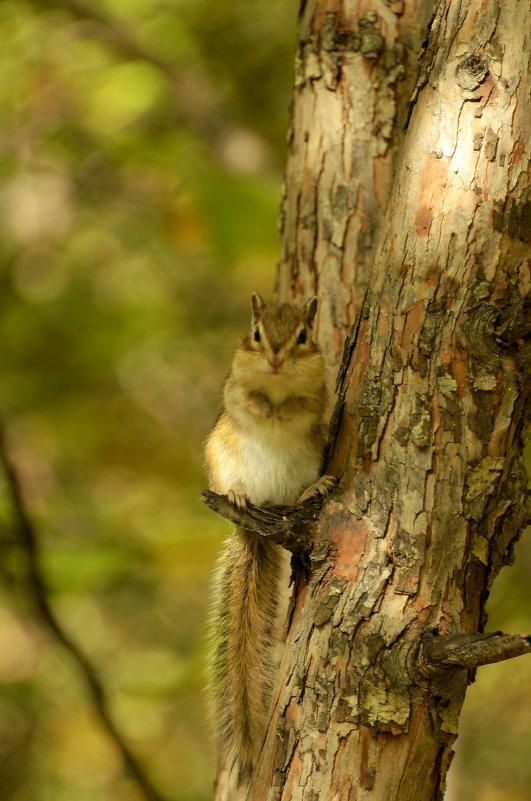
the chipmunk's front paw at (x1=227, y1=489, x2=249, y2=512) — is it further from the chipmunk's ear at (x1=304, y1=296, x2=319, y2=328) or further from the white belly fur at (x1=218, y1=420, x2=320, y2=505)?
the chipmunk's ear at (x1=304, y1=296, x2=319, y2=328)

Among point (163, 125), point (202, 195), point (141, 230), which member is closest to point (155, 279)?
point (141, 230)

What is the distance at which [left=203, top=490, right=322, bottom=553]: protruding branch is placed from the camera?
1.87 meters

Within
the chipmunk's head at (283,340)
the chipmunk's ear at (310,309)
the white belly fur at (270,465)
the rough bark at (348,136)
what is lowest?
the white belly fur at (270,465)

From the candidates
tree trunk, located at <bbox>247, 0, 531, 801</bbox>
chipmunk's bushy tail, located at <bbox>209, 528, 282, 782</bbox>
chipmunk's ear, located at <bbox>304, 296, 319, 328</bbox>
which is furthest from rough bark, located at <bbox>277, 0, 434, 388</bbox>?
tree trunk, located at <bbox>247, 0, 531, 801</bbox>

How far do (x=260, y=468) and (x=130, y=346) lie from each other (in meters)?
1.21

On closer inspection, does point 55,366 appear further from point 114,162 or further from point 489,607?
point 489,607

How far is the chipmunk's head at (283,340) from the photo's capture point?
2.37 metres

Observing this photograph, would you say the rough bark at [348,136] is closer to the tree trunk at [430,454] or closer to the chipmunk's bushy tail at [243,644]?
the chipmunk's bushy tail at [243,644]

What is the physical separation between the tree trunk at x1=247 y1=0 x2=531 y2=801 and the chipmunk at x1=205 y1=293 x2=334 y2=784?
18.2 inches

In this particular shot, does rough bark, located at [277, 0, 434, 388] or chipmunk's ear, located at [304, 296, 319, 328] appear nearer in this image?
chipmunk's ear, located at [304, 296, 319, 328]

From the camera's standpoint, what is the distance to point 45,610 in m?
2.09

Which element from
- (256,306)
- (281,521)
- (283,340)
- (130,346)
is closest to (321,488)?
(281,521)

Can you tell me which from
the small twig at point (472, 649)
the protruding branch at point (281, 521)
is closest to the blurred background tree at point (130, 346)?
the protruding branch at point (281, 521)

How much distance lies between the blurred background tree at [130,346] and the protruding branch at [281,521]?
56cm
